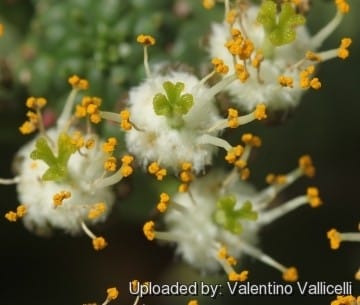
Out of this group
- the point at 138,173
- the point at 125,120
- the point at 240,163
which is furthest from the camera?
the point at 138,173

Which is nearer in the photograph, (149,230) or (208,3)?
(149,230)

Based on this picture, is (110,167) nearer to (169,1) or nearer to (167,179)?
(167,179)

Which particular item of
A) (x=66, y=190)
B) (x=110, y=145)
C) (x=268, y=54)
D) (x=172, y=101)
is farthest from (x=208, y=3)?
(x=66, y=190)

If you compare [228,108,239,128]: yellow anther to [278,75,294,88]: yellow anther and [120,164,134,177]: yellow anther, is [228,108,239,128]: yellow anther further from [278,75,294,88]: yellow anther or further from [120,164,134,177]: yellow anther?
[120,164,134,177]: yellow anther

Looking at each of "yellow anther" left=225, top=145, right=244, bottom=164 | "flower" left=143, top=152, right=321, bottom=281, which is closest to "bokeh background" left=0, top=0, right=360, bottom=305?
"flower" left=143, top=152, right=321, bottom=281

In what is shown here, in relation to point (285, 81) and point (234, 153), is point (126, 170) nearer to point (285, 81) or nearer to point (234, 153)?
point (234, 153)

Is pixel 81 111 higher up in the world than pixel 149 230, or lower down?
higher up

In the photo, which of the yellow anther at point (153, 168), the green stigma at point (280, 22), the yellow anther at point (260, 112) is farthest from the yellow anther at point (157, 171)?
the green stigma at point (280, 22)
